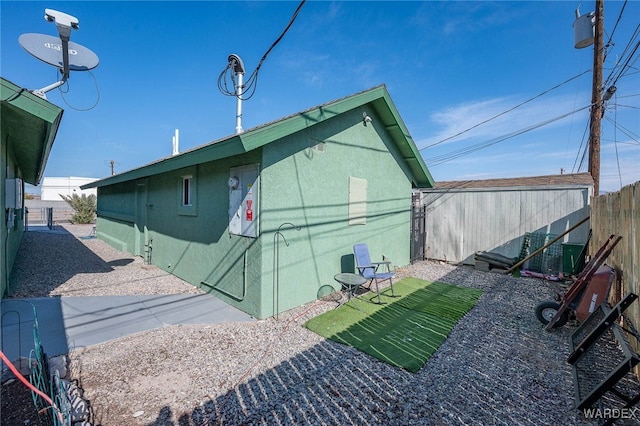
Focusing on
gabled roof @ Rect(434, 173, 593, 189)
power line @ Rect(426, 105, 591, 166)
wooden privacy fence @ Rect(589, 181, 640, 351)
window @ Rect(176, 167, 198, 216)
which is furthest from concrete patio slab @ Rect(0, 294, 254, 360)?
power line @ Rect(426, 105, 591, 166)

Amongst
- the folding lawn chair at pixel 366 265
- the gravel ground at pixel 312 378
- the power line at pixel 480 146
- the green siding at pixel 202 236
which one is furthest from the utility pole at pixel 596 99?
the green siding at pixel 202 236

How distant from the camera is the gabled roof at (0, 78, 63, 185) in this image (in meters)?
3.44

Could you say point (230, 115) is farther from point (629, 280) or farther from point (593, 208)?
point (593, 208)

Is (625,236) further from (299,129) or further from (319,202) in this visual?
(299,129)

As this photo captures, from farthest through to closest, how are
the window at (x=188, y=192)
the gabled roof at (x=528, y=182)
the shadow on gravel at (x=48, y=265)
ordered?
the gabled roof at (x=528, y=182) → the window at (x=188, y=192) → the shadow on gravel at (x=48, y=265)

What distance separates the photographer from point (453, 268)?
9141mm

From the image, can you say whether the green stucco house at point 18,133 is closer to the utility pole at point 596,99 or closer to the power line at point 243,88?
the power line at point 243,88

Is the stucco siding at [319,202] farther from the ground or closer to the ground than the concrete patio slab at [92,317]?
farther from the ground

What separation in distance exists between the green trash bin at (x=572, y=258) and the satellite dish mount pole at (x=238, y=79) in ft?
29.8

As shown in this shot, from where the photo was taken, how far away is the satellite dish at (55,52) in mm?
4039

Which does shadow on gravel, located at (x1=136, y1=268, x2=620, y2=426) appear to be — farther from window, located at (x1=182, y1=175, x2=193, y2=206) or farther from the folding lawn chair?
window, located at (x1=182, y1=175, x2=193, y2=206)

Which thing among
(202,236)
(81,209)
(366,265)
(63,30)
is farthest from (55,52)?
(81,209)

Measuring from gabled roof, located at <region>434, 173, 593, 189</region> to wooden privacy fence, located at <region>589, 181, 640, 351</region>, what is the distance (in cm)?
281

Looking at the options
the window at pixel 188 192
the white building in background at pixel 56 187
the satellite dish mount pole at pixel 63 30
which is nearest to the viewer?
the satellite dish mount pole at pixel 63 30
